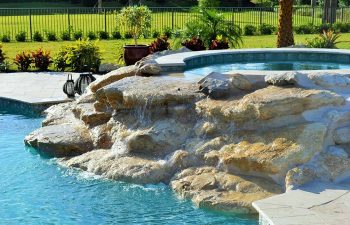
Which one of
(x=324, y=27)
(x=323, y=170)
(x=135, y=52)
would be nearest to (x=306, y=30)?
(x=324, y=27)

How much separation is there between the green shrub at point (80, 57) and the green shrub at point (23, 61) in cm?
81

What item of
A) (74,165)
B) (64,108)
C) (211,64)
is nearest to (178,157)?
(74,165)

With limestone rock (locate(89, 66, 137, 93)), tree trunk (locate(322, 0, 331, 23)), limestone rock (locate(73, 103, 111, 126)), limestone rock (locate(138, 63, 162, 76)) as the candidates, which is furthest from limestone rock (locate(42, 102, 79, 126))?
tree trunk (locate(322, 0, 331, 23))

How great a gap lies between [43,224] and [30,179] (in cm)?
176

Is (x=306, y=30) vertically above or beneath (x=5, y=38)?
above

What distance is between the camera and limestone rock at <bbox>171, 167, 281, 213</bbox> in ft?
25.1

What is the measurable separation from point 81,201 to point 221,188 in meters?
1.74

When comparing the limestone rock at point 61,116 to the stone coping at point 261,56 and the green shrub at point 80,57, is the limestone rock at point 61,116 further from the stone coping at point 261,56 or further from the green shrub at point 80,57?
the green shrub at point 80,57

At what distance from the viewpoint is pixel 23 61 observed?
1883 centimetres

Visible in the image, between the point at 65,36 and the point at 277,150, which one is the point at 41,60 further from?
the point at 277,150

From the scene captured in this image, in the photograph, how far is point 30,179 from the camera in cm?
899

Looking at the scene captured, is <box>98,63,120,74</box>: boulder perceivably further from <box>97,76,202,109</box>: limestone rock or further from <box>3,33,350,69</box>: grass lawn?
<box>97,76,202,109</box>: limestone rock

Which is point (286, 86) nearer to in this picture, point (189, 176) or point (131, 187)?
point (189, 176)

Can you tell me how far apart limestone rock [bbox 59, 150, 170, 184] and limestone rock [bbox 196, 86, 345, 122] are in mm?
1199
